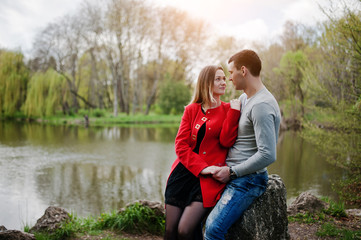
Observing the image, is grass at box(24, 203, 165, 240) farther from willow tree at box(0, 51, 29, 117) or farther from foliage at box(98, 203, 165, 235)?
willow tree at box(0, 51, 29, 117)

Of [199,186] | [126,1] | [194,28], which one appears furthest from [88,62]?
[199,186]

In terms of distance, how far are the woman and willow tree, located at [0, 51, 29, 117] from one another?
27.7 m

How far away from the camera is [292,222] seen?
457 cm

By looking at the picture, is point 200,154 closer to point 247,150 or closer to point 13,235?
point 247,150

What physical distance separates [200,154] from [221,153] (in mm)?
194

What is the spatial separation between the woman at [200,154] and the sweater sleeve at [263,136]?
10.6 inches

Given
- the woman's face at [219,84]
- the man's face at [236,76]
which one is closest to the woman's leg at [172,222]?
the woman's face at [219,84]

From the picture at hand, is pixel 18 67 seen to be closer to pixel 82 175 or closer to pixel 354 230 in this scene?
pixel 82 175

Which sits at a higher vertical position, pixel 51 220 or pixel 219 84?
pixel 219 84

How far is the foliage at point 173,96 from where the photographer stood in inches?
1420

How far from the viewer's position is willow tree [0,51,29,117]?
26266 millimetres

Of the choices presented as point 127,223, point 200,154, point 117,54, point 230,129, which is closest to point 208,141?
point 200,154

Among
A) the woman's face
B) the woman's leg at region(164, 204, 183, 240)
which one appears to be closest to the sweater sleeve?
the woman's face

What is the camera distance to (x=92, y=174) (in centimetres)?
962
